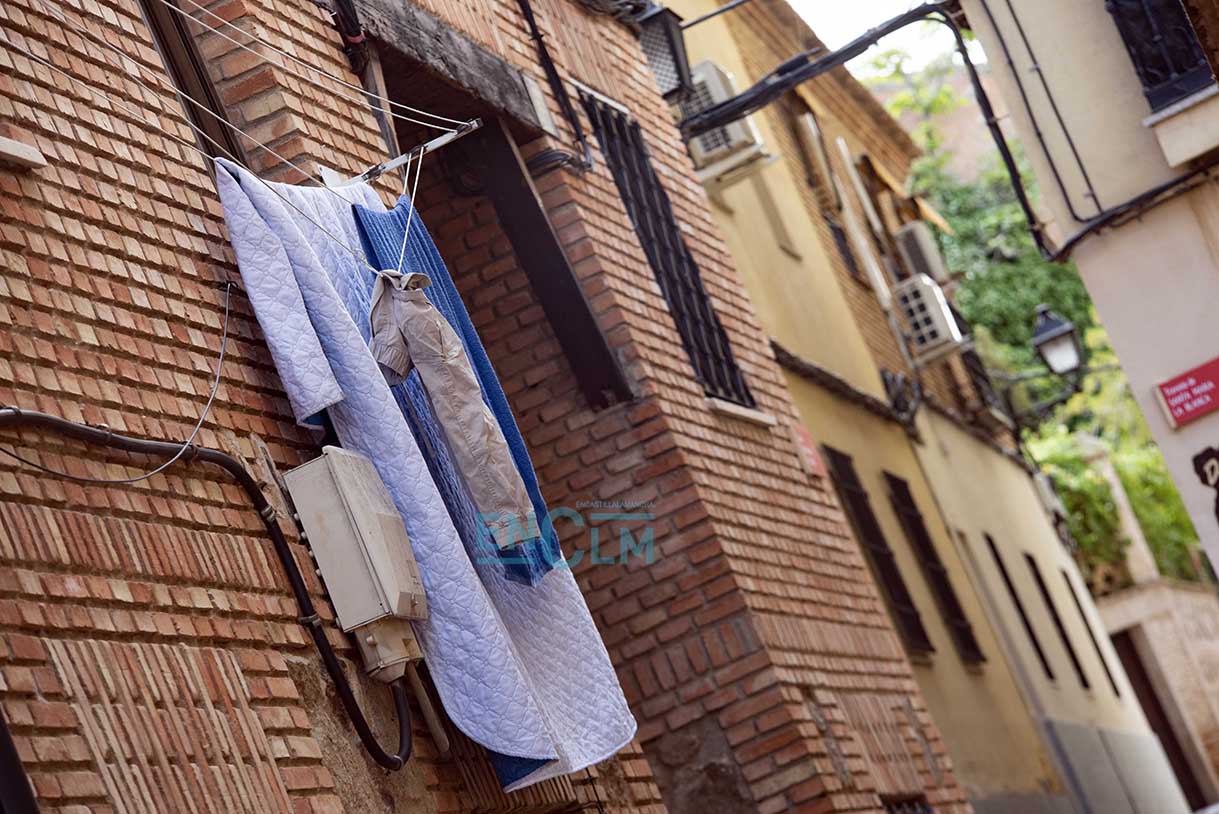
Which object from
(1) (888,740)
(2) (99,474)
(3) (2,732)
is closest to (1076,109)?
(1) (888,740)

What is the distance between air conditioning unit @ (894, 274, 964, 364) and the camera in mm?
19953

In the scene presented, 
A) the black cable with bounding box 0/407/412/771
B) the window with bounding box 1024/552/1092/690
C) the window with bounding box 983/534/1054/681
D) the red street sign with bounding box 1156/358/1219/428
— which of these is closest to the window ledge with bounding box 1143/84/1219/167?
the red street sign with bounding box 1156/358/1219/428

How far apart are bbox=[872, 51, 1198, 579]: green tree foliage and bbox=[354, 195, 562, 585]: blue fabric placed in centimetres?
2004

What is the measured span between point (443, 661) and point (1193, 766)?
71.5ft

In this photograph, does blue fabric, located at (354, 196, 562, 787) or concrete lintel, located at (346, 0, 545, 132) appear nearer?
blue fabric, located at (354, 196, 562, 787)

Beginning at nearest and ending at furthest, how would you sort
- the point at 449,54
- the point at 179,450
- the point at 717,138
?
the point at 179,450
the point at 449,54
the point at 717,138

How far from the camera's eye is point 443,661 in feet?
19.1

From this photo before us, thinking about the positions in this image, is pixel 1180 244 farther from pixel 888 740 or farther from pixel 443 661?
pixel 443 661

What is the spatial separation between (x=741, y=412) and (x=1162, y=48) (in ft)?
13.6

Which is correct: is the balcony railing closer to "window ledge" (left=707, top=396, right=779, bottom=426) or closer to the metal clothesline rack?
"window ledge" (left=707, top=396, right=779, bottom=426)

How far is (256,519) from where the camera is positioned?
5383mm

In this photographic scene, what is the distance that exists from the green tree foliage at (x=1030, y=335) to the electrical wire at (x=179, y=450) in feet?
70.0

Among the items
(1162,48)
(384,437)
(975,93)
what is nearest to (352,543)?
(384,437)

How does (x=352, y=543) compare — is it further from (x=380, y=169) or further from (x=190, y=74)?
(x=190, y=74)
